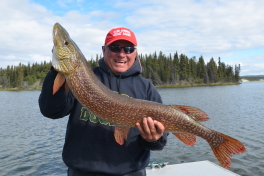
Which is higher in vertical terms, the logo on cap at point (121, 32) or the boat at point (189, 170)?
the logo on cap at point (121, 32)

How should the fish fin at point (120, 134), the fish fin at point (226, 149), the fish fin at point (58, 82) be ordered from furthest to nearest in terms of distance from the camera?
the fish fin at point (226, 149) → the fish fin at point (120, 134) → the fish fin at point (58, 82)

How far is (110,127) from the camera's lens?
257 cm

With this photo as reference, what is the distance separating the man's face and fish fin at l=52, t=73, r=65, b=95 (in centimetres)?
67

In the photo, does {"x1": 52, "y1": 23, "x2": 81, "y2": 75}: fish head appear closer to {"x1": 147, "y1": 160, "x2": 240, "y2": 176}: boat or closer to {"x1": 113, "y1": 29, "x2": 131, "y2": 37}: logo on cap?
{"x1": 113, "y1": 29, "x2": 131, "y2": 37}: logo on cap

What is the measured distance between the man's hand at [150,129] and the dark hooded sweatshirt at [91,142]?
0.09 meters

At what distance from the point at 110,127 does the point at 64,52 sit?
40.3 inches

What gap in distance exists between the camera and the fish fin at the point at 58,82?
2.24m

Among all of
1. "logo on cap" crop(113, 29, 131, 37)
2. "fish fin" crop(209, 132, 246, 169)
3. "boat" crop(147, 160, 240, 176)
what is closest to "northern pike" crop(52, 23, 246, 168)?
"fish fin" crop(209, 132, 246, 169)

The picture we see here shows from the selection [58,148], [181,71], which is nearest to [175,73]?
[181,71]

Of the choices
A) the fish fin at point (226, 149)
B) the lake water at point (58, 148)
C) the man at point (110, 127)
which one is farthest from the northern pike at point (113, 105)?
the lake water at point (58, 148)

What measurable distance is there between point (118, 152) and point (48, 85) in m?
1.06

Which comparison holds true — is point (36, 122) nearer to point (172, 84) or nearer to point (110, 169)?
point (110, 169)

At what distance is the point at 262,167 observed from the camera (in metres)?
7.00

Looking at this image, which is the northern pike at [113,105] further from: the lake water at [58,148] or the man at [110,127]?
the lake water at [58,148]
